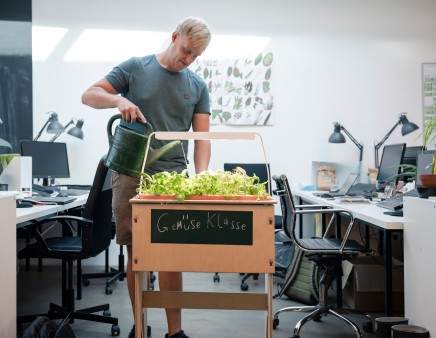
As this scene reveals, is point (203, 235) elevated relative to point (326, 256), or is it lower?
elevated

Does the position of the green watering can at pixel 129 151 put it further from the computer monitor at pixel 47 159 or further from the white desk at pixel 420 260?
the computer monitor at pixel 47 159

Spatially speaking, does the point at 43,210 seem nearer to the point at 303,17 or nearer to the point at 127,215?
the point at 127,215

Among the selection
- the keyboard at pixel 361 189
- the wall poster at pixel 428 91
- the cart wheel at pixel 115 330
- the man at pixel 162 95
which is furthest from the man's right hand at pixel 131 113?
the wall poster at pixel 428 91

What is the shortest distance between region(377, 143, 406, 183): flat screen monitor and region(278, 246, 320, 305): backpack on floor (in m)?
0.87

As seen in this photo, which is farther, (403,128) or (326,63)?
(326,63)

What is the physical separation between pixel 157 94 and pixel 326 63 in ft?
9.94

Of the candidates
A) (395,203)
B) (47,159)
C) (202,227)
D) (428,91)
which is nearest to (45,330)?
(202,227)

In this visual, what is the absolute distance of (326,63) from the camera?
194 inches

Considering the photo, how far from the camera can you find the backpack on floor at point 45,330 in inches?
76.3

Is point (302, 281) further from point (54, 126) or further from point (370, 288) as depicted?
point (54, 126)

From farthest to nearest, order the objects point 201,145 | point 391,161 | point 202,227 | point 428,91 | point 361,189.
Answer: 1. point 428,91
2. point 361,189
3. point 391,161
4. point 201,145
5. point 202,227

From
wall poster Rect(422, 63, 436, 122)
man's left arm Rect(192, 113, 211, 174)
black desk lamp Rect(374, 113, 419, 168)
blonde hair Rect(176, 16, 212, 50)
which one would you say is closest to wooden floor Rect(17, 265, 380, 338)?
man's left arm Rect(192, 113, 211, 174)

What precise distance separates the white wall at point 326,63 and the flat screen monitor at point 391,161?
844 mm

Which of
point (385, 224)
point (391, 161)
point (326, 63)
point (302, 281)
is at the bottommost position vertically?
point (302, 281)
